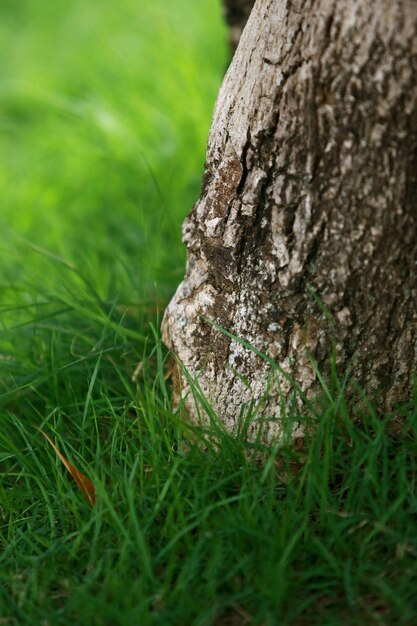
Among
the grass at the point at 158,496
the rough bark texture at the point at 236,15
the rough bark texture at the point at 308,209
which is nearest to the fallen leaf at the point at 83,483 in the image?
the grass at the point at 158,496

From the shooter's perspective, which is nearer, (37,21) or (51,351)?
(51,351)

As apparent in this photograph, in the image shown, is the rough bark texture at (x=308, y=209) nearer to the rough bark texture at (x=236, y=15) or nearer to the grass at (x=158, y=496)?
the grass at (x=158, y=496)

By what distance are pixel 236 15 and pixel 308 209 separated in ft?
5.00

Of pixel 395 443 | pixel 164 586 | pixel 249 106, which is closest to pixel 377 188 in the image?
pixel 249 106

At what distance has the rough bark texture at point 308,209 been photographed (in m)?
1.63

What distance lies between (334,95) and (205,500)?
971 millimetres

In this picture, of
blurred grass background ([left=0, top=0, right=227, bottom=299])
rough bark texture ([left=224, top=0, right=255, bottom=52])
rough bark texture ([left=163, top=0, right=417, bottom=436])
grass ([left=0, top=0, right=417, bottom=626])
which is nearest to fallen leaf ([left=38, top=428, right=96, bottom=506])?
grass ([left=0, top=0, right=417, bottom=626])

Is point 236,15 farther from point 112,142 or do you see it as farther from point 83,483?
point 83,483

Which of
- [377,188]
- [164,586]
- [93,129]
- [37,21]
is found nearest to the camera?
[164,586]

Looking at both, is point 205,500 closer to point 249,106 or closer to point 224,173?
point 224,173

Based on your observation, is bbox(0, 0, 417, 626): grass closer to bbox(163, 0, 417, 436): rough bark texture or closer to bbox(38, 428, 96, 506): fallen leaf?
bbox(38, 428, 96, 506): fallen leaf

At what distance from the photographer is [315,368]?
1828 millimetres

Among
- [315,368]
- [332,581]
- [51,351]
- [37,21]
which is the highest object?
[37,21]

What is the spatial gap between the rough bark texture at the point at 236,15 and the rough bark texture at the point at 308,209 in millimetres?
1159
